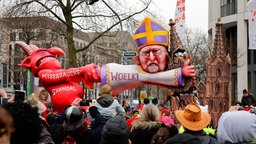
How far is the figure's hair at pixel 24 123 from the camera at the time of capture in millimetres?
3661

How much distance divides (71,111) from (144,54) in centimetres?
596

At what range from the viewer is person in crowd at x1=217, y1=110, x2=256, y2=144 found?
436 cm

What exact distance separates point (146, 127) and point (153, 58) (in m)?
5.56

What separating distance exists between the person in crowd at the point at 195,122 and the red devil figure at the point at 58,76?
575 cm

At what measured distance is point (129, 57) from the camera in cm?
1892

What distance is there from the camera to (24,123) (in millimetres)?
3775

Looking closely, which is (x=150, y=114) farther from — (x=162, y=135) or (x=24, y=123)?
(x=24, y=123)

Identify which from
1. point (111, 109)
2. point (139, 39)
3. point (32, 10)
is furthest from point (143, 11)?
point (111, 109)

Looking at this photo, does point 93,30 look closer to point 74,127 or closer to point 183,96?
point 183,96

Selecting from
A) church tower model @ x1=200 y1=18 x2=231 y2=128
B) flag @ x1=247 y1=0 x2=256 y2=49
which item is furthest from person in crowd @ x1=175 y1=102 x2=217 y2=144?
flag @ x1=247 y1=0 x2=256 y2=49

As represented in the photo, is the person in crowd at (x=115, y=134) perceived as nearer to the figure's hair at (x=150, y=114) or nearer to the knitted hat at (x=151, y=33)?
the figure's hair at (x=150, y=114)

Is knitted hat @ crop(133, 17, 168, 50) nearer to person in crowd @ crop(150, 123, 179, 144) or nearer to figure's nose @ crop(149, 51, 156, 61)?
figure's nose @ crop(149, 51, 156, 61)

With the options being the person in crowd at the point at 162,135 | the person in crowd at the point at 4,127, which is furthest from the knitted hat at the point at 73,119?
the person in crowd at the point at 4,127

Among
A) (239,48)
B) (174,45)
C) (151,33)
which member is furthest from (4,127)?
(239,48)
